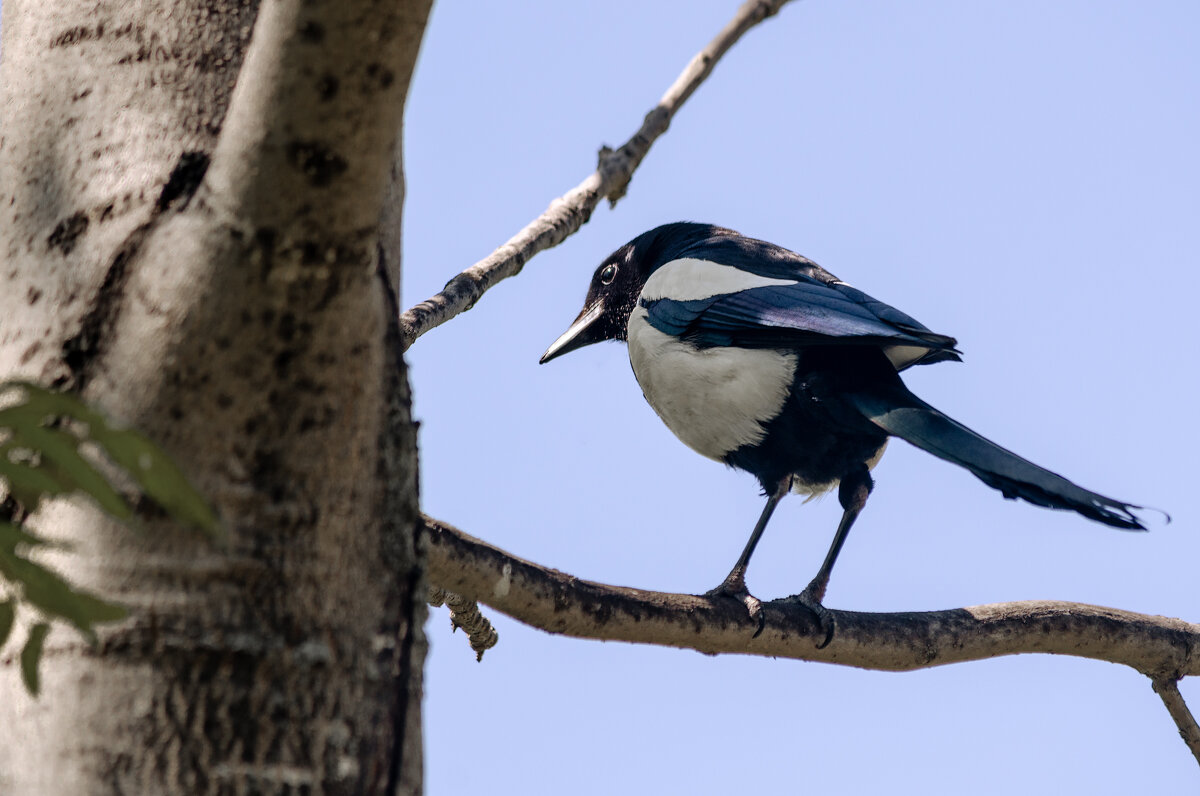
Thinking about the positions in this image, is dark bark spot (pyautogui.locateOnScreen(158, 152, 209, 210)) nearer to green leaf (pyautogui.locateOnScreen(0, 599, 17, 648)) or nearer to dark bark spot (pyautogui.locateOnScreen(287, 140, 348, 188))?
dark bark spot (pyautogui.locateOnScreen(287, 140, 348, 188))

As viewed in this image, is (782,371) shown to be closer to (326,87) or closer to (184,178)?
(184,178)

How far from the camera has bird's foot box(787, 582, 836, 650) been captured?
329cm

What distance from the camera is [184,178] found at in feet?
4.08

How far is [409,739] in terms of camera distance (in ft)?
3.98

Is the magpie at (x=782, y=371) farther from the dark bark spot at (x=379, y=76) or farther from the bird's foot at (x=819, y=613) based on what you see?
the dark bark spot at (x=379, y=76)

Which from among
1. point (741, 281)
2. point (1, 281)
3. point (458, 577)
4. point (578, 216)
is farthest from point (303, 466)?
point (741, 281)

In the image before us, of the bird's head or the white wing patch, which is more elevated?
the bird's head

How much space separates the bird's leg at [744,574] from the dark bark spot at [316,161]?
7.69ft

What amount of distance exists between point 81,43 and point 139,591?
643mm

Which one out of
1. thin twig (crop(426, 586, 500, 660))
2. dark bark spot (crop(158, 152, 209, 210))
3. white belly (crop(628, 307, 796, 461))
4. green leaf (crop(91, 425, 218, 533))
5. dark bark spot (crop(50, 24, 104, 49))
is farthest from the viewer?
white belly (crop(628, 307, 796, 461))

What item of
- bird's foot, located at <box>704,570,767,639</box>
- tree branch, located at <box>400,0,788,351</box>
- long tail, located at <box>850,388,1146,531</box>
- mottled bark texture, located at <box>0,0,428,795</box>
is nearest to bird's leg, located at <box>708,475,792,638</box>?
bird's foot, located at <box>704,570,767,639</box>

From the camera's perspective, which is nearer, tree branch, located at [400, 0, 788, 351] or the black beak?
tree branch, located at [400, 0, 788, 351]

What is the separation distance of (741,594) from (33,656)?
2.91m

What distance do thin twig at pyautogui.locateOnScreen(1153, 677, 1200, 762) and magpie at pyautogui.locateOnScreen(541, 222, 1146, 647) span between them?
837mm
